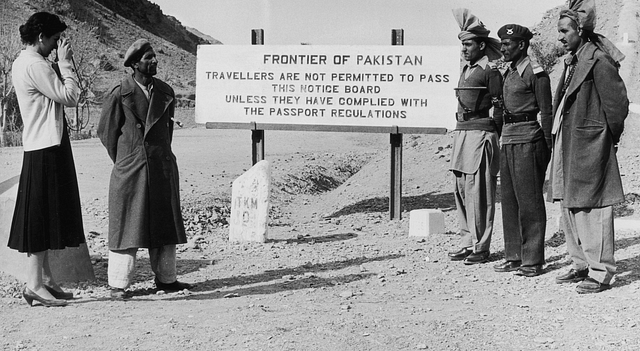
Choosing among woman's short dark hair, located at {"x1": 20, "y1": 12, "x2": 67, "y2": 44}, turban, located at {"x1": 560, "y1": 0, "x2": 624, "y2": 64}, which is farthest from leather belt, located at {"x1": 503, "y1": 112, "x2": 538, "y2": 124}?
woman's short dark hair, located at {"x1": 20, "y1": 12, "x2": 67, "y2": 44}

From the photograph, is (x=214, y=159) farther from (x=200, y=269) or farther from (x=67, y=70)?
(x=67, y=70)

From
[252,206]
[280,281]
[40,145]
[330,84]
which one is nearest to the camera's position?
[40,145]

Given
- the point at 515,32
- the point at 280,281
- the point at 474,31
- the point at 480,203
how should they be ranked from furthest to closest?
1. the point at 474,31
2. the point at 480,203
3. the point at 280,281
4. the point at 515,32

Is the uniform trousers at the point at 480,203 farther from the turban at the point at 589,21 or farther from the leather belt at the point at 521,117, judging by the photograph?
the turban at the point at 589,21

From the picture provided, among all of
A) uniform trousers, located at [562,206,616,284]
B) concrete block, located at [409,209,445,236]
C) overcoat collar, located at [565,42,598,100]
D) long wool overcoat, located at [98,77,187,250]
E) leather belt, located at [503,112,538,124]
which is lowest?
concrete block, located at [409,209,445,236]

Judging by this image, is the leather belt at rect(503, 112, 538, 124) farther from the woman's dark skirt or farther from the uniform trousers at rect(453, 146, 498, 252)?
the woman's dark skirt

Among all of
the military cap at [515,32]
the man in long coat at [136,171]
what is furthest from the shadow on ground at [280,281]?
the military cap at [515,32]

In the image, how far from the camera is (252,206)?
923cm

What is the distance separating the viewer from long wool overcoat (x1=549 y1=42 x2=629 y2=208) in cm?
621

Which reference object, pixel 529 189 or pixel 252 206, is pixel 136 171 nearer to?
pixel 252 206

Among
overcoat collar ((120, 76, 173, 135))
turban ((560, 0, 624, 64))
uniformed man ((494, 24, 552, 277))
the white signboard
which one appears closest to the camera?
Answer: turban ((560, 0, 624, 64))

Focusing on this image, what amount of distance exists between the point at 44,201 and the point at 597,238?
4092 millimetres

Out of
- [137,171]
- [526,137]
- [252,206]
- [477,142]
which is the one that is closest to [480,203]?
[477,142]

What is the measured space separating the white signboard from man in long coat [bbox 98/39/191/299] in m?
4.18
